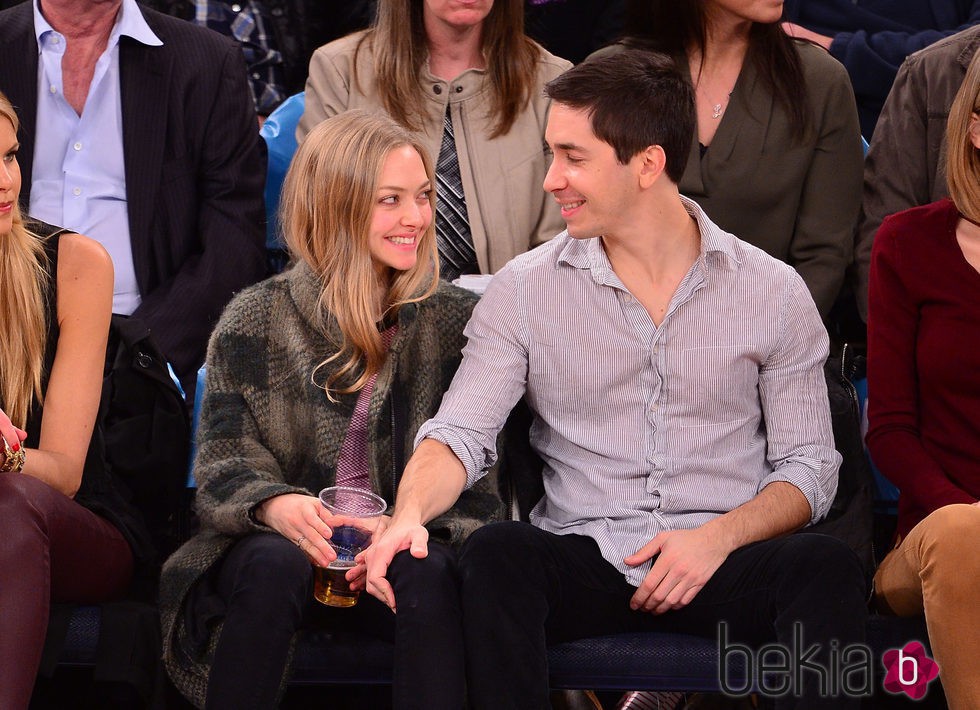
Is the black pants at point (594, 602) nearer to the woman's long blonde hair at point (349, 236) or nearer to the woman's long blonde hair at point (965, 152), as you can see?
the woman's long blonde hair at point (349, 236)

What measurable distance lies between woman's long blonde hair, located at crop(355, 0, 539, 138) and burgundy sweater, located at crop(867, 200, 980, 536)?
1106mm

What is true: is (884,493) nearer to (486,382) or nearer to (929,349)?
(929,349)

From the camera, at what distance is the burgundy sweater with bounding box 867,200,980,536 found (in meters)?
2.96

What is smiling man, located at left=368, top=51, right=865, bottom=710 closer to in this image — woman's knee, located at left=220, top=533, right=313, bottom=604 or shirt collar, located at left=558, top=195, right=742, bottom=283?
shirt collar, located at left=558, top=195, right=742, bottom=283

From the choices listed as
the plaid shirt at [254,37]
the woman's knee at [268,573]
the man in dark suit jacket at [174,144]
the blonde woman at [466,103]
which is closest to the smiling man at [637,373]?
the woman's knee at [268,573]

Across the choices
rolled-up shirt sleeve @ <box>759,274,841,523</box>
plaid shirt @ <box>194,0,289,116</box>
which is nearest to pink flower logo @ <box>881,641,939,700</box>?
rolled-up shirt sleeve @ <box>759,274,841,523</box>

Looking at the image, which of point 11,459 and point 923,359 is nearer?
point 11,459

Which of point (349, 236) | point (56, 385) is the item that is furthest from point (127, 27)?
point (56, 385)

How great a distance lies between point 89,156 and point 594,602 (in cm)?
181

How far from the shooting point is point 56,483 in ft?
9.27

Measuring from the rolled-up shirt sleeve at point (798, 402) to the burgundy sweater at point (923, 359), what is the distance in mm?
153

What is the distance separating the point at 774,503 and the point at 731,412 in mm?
210

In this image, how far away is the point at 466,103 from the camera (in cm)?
378

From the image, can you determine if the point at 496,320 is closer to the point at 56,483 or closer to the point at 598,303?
the point at 598,303
